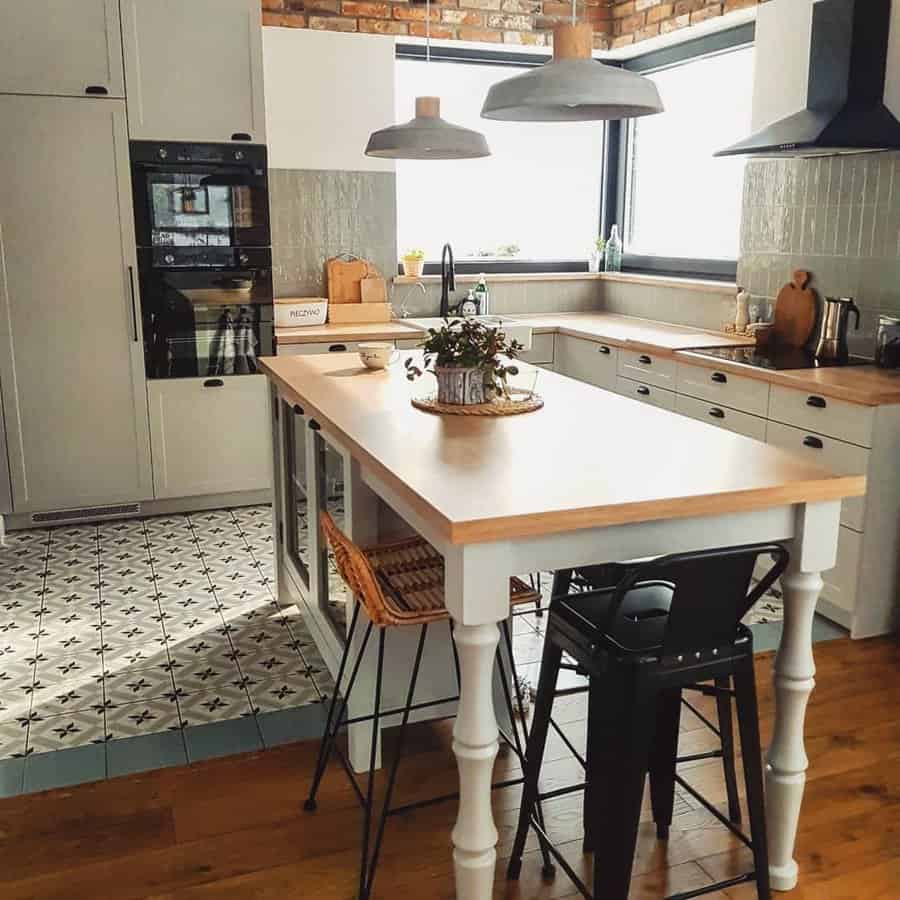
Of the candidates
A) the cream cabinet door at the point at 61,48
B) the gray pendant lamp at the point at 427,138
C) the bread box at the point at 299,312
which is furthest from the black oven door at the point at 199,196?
the gray pendant lamp at the point at 427,138

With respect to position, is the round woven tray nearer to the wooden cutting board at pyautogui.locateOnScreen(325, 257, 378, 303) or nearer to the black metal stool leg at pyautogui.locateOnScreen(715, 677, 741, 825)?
the black metal stool leg at pyautogui.locateOnScreen(715, 677, 741, 825)

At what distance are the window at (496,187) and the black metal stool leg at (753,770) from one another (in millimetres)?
4298

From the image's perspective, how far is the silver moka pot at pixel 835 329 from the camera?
3.93m

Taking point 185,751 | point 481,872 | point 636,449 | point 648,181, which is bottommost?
point 185,751

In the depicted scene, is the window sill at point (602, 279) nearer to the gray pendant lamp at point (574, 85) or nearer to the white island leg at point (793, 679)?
the gray pendant lamp at point (574, 85)

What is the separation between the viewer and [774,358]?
13.3ft

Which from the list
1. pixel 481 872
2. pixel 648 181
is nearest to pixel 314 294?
pixel 648 181

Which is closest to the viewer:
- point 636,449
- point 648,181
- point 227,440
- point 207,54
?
point 636,449

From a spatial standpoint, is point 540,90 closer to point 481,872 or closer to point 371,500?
point 371,500

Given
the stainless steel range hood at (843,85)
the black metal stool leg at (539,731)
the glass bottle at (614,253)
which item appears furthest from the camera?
the glass bottle at (614,253)

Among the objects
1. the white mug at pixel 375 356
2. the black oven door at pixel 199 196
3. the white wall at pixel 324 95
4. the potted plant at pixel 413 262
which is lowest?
the white mug at pixel 375 356

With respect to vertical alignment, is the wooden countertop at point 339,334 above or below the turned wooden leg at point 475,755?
above

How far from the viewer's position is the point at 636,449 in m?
2.25

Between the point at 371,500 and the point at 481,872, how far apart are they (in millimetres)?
1032
